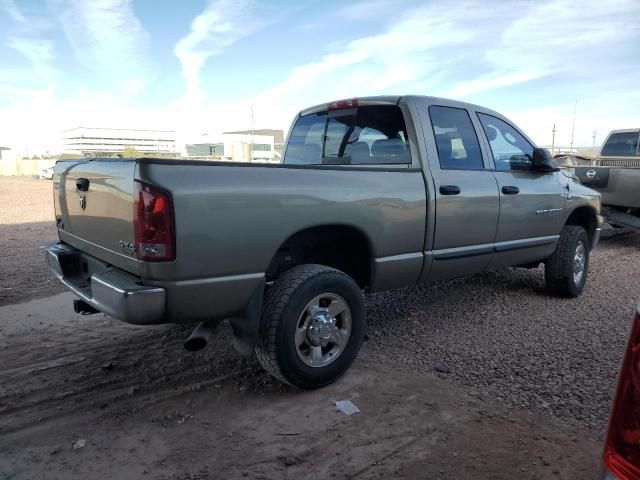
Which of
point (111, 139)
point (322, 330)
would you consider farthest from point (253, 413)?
point (111, 139)

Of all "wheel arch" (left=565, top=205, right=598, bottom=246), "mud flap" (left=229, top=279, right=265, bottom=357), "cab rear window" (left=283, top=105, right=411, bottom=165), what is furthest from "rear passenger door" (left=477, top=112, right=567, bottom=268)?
"mud flap" (left=229, top=279, right=265, bottom=357)

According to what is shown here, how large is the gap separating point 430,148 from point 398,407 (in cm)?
201

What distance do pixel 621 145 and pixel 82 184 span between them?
1295cm

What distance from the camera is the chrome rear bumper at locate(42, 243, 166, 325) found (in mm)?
2629

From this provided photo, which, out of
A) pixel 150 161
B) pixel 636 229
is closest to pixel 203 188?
pixel 150 161

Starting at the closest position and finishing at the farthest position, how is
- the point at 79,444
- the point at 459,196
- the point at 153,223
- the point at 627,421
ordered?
the point at 627,421 → the point at 153,223 → the point at 79,444 → the point at 459,196

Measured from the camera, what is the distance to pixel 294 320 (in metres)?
3.14

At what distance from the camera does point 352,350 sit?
11.5 ft

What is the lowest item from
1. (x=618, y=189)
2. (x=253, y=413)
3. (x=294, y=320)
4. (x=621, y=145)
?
(x=253, y=413)

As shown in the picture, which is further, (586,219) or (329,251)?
(586,219)

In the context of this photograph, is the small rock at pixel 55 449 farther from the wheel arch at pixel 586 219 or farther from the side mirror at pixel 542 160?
the wheel arch at pixel 586 219

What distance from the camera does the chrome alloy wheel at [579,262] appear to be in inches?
216

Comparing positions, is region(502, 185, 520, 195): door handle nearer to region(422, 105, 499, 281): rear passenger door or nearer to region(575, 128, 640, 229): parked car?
region(422, 105, 499, 281): rear passenger door

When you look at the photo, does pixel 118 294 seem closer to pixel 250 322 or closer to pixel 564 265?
pixel 250 322
